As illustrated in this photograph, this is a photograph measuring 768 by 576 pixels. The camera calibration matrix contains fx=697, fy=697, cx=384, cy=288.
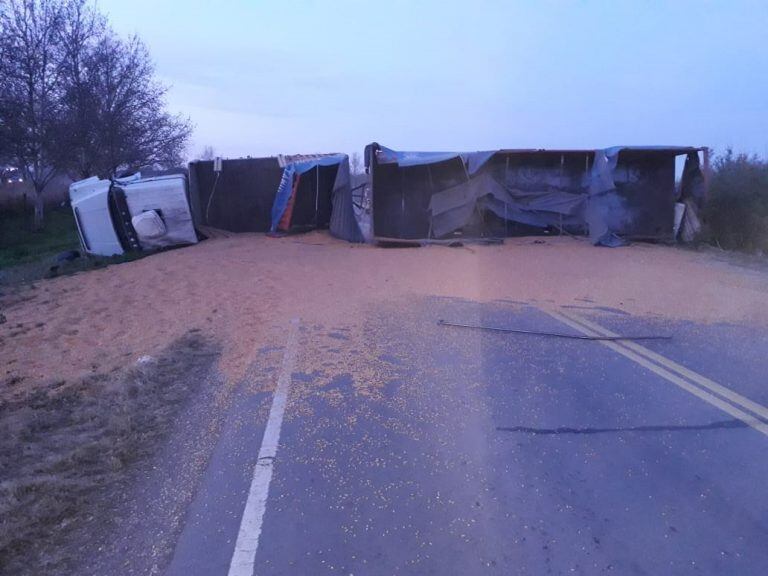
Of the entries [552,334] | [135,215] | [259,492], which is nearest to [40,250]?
[135,215]

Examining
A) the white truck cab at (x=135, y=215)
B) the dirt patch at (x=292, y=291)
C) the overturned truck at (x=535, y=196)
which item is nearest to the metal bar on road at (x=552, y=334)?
the dirt patch at (x=292, y=291)

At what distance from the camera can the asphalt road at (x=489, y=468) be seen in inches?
143

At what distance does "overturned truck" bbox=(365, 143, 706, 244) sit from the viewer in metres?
19.3

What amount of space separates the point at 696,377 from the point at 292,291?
7036 millimetres

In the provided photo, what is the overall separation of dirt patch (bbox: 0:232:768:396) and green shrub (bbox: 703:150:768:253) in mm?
2448

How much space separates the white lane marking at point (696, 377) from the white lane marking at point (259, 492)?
383 cm

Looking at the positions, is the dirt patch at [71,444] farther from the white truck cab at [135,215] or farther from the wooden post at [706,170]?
the wooden post at [706,170]

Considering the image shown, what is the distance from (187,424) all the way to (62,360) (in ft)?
10.1

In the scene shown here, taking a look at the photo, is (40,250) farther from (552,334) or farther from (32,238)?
(552,334)

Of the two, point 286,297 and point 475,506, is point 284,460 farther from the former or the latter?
point 286,297

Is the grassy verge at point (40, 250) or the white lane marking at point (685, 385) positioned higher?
the white lane marking at point (685, 385)

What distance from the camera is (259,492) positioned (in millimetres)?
4340

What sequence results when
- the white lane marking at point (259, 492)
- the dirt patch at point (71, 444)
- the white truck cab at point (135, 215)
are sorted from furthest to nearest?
1. the white truck cab at point (135, 215)
2. the dirt patch at point (71, 444)
3. the white lane marking at point (259, 492)

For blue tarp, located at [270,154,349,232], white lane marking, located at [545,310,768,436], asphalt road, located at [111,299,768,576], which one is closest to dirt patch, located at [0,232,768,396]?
asphalt road, located at [111,299,768,576]
